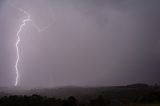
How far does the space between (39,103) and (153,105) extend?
21.4 m

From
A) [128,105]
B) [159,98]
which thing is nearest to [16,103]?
[128,105]

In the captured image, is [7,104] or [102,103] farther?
[102,103]

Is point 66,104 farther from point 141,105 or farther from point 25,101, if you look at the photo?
point 141,105

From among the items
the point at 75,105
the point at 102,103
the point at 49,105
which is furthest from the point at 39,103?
the point at 102,103

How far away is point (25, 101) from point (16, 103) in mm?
2868

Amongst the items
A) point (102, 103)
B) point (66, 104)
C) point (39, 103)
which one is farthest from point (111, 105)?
point (39, 103)

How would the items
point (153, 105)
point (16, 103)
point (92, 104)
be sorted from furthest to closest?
point (92, 104) → point (16, 103) → point (153, 105)

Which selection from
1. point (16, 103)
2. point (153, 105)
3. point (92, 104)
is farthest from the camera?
point (92, 104)

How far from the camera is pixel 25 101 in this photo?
67875 mm

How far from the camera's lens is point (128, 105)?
208 ft

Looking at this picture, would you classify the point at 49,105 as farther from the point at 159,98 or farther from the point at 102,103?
the point at 159,98

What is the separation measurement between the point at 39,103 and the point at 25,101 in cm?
308

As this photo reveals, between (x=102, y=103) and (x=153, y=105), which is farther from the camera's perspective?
(x=102, y=103)

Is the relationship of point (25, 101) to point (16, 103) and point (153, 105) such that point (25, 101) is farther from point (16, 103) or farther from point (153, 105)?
point (153, 105)
